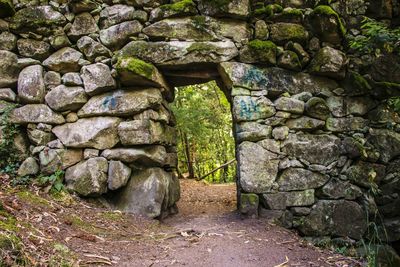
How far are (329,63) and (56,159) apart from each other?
14.5ft

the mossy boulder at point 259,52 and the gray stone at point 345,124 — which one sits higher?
the mossy boulder at point 259,52

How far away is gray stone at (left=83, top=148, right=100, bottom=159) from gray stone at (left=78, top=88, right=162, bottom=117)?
1.80 ft

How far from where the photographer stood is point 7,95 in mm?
4801

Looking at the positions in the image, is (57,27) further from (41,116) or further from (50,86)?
(41,116)

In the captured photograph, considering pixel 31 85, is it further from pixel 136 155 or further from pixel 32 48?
pixel 136 155

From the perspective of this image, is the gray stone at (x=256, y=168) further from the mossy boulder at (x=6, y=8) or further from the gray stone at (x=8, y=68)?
the mossy boulder at (x=6, y=8)

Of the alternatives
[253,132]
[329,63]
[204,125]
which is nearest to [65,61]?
[253,132]

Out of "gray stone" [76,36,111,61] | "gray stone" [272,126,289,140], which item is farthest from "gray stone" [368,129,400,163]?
"gray stone" [76,36,111,61]

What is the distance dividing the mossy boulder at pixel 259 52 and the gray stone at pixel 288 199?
203cm

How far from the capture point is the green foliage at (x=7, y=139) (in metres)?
4.60

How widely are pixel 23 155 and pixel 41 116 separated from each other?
0.65 meters

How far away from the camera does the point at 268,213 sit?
14.9 feet

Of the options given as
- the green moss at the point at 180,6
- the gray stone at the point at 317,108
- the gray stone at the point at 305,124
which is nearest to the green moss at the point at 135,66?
the green moss at the point at 180,6

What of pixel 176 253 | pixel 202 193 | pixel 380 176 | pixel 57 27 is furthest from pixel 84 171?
pixel 380 176
